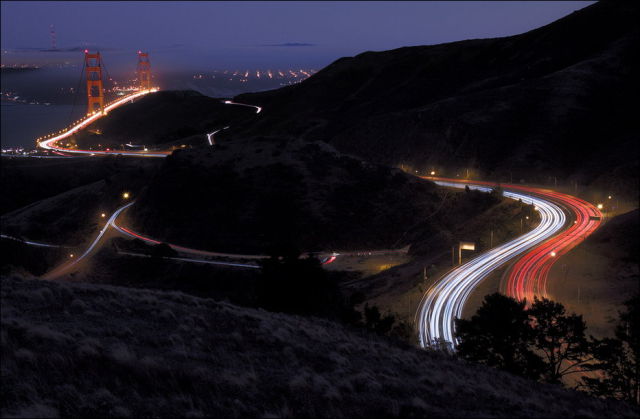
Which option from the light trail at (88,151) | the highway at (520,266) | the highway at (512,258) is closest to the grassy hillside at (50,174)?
the light trail at (88,151)

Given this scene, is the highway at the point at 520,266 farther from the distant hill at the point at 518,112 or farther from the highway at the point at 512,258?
the distant hill at the point at 518,112

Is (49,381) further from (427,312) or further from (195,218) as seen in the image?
(195,218)

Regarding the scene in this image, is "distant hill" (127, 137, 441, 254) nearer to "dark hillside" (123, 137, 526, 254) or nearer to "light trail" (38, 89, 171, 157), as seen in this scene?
"dark hillside" (123, 137, 526, 254)

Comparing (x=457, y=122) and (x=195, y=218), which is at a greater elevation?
(x=457, y=122)

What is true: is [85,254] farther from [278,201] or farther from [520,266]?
[520,266]

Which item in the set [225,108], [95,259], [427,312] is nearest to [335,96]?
[225,108]
